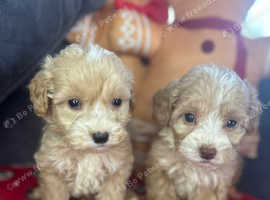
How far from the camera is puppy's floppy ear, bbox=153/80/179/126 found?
9.72 ft

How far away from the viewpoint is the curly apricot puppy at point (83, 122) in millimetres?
2584

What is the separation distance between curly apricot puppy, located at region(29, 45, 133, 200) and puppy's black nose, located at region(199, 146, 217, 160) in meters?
0.62

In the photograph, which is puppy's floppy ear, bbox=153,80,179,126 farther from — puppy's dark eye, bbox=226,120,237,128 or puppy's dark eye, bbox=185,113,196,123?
puppy's dark eye, bbox=226,120,237,128

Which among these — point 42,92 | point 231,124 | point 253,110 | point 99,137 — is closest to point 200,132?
point 231,124

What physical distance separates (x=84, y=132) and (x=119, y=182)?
720 millimetres

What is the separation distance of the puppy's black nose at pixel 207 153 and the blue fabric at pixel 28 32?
5.90 ft

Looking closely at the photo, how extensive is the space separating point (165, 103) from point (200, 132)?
1.40 ft

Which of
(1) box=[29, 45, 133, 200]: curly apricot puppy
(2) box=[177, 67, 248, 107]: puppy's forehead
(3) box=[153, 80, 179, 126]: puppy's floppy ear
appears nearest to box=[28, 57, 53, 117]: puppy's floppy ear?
(1) box=[29, 45, 133, 200]: curly apricot puppy

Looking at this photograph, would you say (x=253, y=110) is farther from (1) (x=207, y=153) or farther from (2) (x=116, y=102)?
(2) (x=116, y=102)

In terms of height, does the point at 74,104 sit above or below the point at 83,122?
above

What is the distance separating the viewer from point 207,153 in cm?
264

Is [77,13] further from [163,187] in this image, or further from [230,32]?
[163,187]

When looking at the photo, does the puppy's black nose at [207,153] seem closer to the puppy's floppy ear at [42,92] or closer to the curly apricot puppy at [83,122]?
the curly apricot puppy at [83,122]

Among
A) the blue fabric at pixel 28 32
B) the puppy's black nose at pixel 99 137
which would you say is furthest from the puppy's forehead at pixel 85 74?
the blue fabric at pixel 28 32
